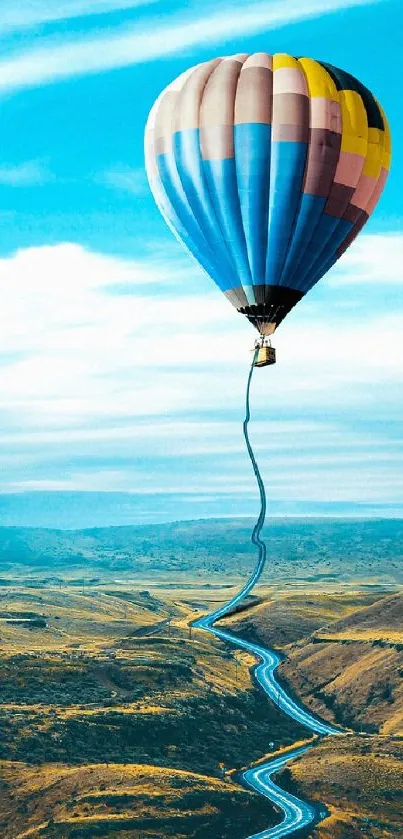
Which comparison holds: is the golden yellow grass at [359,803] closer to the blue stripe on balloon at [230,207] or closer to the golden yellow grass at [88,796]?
the golden yellow grass at [88,796]

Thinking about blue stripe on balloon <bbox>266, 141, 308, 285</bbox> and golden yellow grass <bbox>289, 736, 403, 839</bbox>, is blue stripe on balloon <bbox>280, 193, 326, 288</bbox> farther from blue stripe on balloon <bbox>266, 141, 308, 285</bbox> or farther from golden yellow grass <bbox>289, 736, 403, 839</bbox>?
golden yellow grass <bbox>289, 736, 403, 839</bbox>

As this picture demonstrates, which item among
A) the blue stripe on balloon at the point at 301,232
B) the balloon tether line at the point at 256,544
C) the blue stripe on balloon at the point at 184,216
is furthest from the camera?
the blue stripe on balloon at the point at 184,216

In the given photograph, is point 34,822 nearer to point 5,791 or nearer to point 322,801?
point 5,791

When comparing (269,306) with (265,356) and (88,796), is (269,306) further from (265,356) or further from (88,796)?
(88,796)

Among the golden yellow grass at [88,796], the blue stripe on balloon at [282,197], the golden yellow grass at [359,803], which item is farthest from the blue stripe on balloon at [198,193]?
the golden yellow grass at [359,803]

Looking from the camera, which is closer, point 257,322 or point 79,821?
point 257,322

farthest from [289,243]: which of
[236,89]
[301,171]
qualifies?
[236,89]

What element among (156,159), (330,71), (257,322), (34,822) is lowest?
(34,822)
